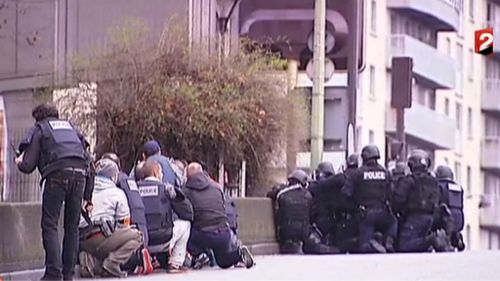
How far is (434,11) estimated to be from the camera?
200 feet

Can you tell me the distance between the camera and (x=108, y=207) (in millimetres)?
17922

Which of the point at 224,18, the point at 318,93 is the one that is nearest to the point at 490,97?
the point at 224,18

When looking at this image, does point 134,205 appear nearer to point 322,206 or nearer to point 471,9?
point 322,206

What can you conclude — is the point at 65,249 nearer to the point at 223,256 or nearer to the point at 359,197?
the point at 223,256

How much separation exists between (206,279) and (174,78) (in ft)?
38.3

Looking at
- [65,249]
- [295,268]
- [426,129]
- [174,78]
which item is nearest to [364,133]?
[426,129]

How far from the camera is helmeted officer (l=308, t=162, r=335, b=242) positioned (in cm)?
2605

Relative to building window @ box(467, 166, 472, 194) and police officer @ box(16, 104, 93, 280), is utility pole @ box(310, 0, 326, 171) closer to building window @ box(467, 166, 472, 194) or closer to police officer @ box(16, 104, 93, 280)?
police officer @ box(16, 104, 93, 280)

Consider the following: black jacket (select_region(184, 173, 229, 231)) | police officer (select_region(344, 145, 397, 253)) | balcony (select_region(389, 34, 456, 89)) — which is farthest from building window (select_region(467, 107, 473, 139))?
black jacket (select_region(184, 173, 229, 231))

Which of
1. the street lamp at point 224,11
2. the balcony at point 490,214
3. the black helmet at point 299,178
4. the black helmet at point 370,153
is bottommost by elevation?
the balcony at point 490,214

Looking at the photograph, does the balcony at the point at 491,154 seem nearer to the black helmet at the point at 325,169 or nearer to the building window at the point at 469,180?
the building window at the point at 469,180

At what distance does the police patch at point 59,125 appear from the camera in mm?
15914

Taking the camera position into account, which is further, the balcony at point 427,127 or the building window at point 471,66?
the building window at point 471,66

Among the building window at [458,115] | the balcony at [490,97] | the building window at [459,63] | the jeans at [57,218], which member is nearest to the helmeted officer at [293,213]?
the jeans at [57,218]
